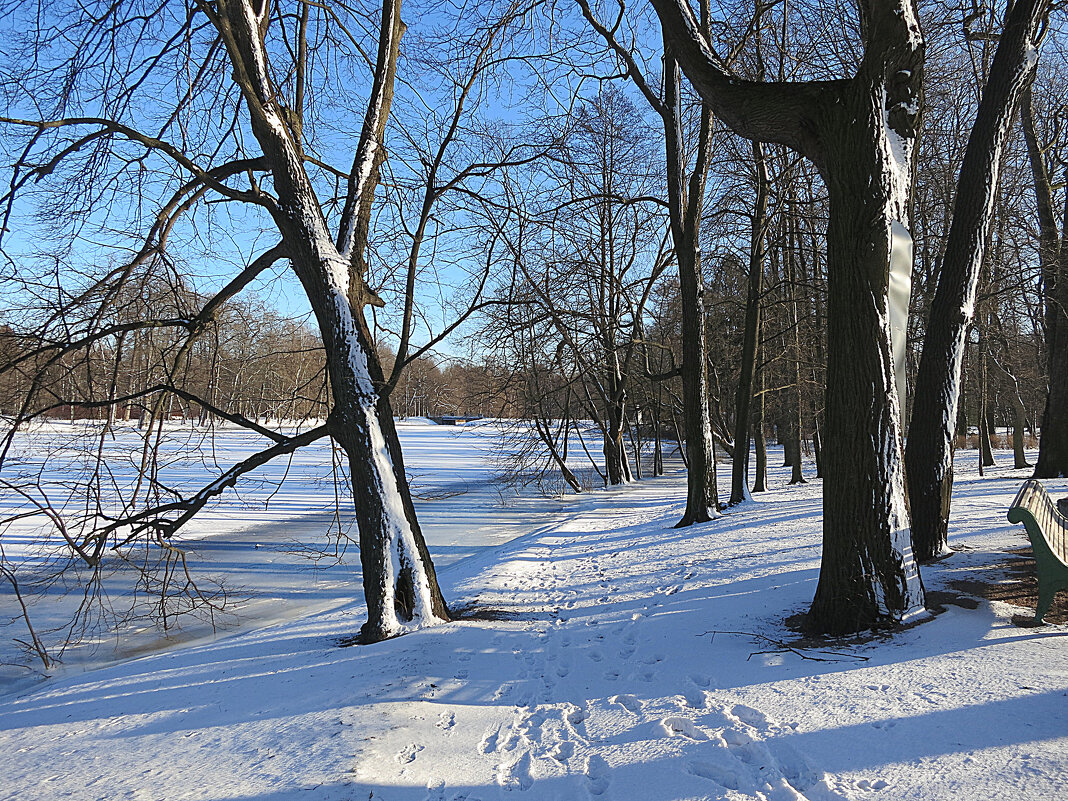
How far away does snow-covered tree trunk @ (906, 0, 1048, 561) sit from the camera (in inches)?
233

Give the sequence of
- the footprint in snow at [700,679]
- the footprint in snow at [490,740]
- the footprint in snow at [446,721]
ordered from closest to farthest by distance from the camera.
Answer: the footprint in snow at [490,740] → the footprint in snow at [446,721] → the footprint in snow at [700,679]

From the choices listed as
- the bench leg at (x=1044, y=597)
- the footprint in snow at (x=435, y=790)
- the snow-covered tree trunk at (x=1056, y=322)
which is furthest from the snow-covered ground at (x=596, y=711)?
the snow-covered tree trunk at (x=1056, y=322)

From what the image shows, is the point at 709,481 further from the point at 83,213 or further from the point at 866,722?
the point at 83,213

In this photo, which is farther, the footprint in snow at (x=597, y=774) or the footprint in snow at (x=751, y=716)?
the footprint in snow at (x=751, y=716)

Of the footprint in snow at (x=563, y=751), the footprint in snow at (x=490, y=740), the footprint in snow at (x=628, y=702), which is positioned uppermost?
the footprint in snow at (x=628, y=702)

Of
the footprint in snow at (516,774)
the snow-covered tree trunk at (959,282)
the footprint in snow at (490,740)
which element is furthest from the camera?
the snow-covered tree trunk at (959,282)

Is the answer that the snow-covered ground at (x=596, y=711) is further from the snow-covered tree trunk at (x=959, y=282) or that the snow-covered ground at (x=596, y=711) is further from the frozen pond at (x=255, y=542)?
the frozen pond at (x=255, y=542)

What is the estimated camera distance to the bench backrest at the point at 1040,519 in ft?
13.1

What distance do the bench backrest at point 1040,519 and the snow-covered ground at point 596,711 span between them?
1.73 feet

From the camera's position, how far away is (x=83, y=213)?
19.8 ft

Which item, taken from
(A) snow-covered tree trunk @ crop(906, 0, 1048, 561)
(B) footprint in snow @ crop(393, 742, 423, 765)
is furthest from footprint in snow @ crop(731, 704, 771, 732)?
(A) snow-covered tree trunk @ crop(906, 0, 1048, 561)

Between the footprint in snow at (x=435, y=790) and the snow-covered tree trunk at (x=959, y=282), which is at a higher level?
the snow-covered tree trunk at (x=959, y=282)

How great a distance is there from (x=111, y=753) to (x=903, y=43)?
699 cm

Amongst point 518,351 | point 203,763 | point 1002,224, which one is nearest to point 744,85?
point 203,763
